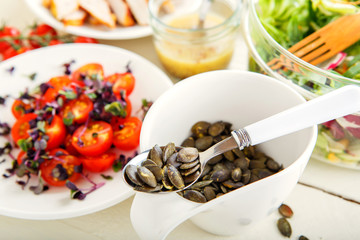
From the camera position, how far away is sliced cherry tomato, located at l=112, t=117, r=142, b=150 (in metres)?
1.09

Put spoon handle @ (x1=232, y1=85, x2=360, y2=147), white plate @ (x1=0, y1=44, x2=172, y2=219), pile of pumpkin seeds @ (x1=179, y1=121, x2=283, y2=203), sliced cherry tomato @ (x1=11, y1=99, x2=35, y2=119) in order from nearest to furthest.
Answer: spoon handle @ (x1=232, y1=85, x2=360, y2=147)
pile of pumpkin seeds @ (x1=179, y1=121, x2=283, y2=203)
white plate @ (x1=0, y1=44, x2=172, y2=219)
sliced cherry tomato @ (x1=11, y1=99, x2=35, y2=119)

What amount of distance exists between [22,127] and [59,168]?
0.24 m

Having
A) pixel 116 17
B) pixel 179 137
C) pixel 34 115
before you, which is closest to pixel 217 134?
pixel 179 137

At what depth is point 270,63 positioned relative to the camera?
3.36ft

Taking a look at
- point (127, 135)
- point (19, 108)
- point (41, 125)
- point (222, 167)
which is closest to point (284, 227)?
point (222, 167)

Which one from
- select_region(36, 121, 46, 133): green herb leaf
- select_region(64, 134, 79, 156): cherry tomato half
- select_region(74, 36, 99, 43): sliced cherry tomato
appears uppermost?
select_region(74, 36, 99, 43): sliced cherry tomato

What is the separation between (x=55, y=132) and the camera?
110 centimetres

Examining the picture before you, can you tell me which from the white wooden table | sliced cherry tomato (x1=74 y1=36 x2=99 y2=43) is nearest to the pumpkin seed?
the white wooden table

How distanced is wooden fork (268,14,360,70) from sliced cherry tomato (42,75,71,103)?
0.69 metres

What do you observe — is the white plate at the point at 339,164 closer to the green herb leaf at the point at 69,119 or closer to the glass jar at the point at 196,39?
the glass jar at the point at 196,39

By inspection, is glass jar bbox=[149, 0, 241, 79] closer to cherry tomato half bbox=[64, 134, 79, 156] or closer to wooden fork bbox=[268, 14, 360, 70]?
wooden fork bbox=[268, 14, 360, 70]

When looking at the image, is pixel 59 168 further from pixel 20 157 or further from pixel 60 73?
pixel 60 73

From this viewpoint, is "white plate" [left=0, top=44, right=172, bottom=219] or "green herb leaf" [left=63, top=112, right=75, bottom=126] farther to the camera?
"green herb leaf" [left=63, top=112, right=75, bottom=126]

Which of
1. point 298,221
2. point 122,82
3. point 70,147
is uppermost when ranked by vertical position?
point 122,82
